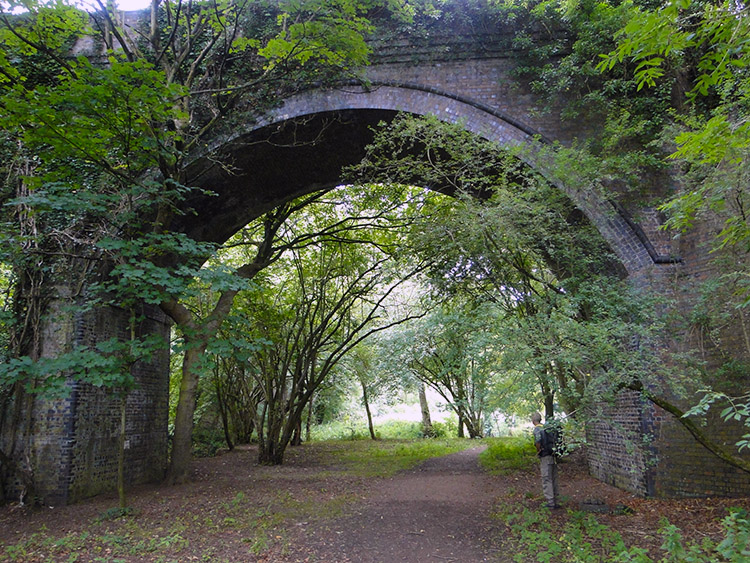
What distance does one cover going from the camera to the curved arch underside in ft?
24.9

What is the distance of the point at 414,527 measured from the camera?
18.8ft

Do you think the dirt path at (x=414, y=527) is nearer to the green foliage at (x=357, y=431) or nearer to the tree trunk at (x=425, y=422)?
the tree trunk at (x=425, y=422)

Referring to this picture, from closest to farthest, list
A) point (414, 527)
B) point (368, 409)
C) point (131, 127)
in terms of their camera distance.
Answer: point (131, 127) < point (414, 527) < point (368, 409)

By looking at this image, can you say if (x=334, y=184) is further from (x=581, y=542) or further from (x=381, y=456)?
(x=581, y=542)

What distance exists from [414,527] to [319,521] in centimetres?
117

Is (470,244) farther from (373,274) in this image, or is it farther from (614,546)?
(373,274)

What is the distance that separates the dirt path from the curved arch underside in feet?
14.7

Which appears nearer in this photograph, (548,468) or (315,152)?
(548,468)

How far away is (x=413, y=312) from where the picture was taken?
13.8m

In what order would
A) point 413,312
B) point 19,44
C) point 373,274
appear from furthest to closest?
point 413,312 → point 373,274 → point 19,44

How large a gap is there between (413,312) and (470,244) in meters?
7.39

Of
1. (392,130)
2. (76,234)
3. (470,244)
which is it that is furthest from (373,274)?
(76,234)

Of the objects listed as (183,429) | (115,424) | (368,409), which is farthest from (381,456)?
(115,424)

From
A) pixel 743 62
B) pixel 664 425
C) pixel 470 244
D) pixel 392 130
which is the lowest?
pixel 664 425
